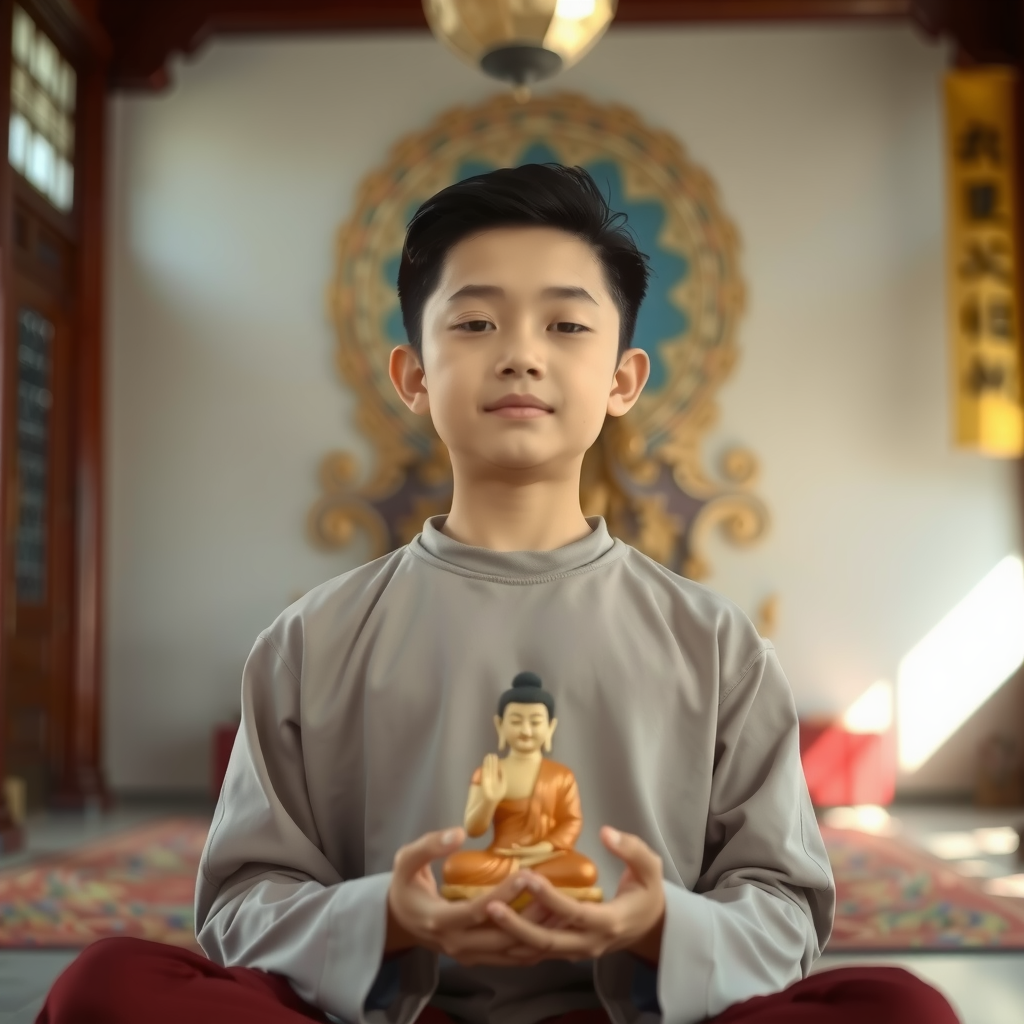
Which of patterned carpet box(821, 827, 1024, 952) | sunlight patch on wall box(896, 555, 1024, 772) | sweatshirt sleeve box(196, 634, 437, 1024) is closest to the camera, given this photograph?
sweatshirt sleeve box(196, 634, 437, 1024)

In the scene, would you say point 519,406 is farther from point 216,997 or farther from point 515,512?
point 216,997

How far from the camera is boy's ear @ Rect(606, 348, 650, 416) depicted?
134 cm

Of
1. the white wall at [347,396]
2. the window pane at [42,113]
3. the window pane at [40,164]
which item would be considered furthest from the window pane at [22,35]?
the white wall at [347,396]

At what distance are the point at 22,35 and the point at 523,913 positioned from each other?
14.0ft

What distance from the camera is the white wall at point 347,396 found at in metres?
4.88

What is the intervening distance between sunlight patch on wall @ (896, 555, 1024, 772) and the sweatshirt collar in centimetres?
392

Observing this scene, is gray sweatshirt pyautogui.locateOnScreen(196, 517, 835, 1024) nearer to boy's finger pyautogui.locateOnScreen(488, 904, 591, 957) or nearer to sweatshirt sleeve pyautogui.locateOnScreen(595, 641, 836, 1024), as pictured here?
sweatshirt sleeve pyautogui.locateOnScreen(595, 641, 836, 1024)


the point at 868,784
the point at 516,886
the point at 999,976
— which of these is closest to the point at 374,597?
the point at 516,886

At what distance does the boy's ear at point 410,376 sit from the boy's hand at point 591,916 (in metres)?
0.54

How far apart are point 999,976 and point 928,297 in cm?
325

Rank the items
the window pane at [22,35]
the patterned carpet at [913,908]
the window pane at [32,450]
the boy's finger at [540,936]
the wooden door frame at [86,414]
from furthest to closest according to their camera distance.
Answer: the wooden door frame at [86,414]
the window pane at [32,450]
the window pane at [22,35]
the patterned carpet at [913,908]
the boy's finger at [540,936]

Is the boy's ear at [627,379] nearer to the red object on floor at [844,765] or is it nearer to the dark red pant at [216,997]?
the dark red pant at [216,997]

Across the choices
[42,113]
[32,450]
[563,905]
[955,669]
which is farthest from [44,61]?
[563,905]

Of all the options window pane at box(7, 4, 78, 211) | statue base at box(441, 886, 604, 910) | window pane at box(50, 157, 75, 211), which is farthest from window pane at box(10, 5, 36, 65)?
statue base at box(441, 886, 604, 910)
